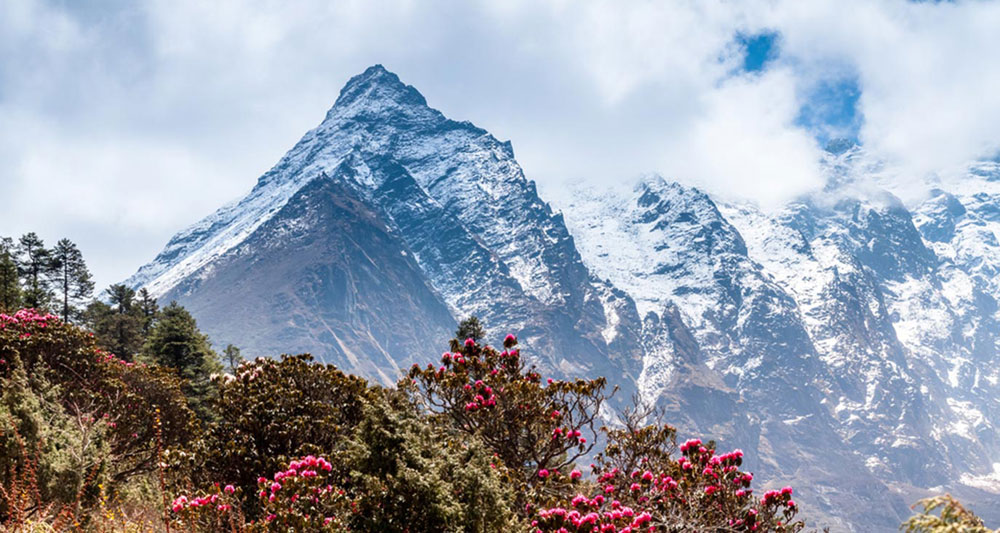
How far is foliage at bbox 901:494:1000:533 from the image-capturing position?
259 inches

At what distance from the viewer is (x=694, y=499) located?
43.1 ft

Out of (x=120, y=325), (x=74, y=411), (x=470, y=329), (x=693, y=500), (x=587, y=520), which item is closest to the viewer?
(x=587, y=520)

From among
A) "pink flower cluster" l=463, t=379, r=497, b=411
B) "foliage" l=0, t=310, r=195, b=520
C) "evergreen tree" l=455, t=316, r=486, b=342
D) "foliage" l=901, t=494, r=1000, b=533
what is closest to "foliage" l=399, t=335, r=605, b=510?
"pink flower cluster" l=463, t=379, r=497, b=411

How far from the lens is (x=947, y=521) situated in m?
6.87

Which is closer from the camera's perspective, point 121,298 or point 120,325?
point 120,325

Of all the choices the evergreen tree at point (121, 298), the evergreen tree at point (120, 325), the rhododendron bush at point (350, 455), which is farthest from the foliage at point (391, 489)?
the evergreen tree at point (121, 298)

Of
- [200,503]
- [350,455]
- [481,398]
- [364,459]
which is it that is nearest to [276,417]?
[200,503]

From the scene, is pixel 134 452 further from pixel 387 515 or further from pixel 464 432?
pixel 387 515

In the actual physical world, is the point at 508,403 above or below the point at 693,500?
above

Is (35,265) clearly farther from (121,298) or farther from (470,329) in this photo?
(470,329)

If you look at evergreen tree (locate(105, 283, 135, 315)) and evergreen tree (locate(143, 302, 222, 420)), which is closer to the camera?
evergreen tree (locate(143, 302, 222, 420))

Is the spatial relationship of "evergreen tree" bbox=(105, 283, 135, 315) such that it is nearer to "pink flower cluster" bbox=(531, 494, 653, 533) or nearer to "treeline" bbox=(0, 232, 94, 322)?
"treeline" bbox=(0, 232, 94, 322)

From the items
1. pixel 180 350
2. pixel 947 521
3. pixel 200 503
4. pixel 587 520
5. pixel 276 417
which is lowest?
pixel 200 503

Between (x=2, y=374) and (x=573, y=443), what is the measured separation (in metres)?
16.3
